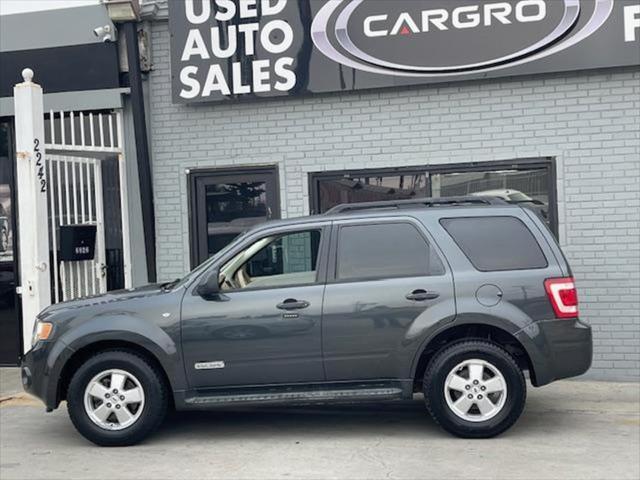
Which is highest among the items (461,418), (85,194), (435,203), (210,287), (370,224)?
(85,194)

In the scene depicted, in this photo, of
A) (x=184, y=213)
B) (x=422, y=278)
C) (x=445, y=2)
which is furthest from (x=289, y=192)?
(x=422, y=278)

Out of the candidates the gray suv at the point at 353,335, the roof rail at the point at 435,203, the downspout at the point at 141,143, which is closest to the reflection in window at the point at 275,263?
the gray suv at the point at 353,335

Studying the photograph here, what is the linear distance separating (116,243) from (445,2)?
4904 mm

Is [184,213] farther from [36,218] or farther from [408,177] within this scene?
[408,177]

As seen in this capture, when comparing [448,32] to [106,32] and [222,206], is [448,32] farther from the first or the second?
[106,32]

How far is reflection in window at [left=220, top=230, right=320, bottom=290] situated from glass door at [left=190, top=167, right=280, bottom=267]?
114 inches

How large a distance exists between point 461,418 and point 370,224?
170cm

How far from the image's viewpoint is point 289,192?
9383mm

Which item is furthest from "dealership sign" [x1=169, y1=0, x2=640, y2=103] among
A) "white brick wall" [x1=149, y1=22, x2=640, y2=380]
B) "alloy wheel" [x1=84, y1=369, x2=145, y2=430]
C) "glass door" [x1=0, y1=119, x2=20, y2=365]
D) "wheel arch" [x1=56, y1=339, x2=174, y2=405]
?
"alloy wheel" [x1=84, y1=369, x2=145, y2=430]

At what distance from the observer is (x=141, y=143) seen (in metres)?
9.42

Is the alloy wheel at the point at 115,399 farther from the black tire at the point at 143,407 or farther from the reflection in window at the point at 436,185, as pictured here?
the reflection in window at the point at 436,185

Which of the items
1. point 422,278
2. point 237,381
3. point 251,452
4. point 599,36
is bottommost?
point 251,452

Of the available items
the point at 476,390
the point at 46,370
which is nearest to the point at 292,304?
the point at 476,390

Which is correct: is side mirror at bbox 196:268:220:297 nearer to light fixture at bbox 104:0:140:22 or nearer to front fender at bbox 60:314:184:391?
front fender at bbox 60:314:184:391
